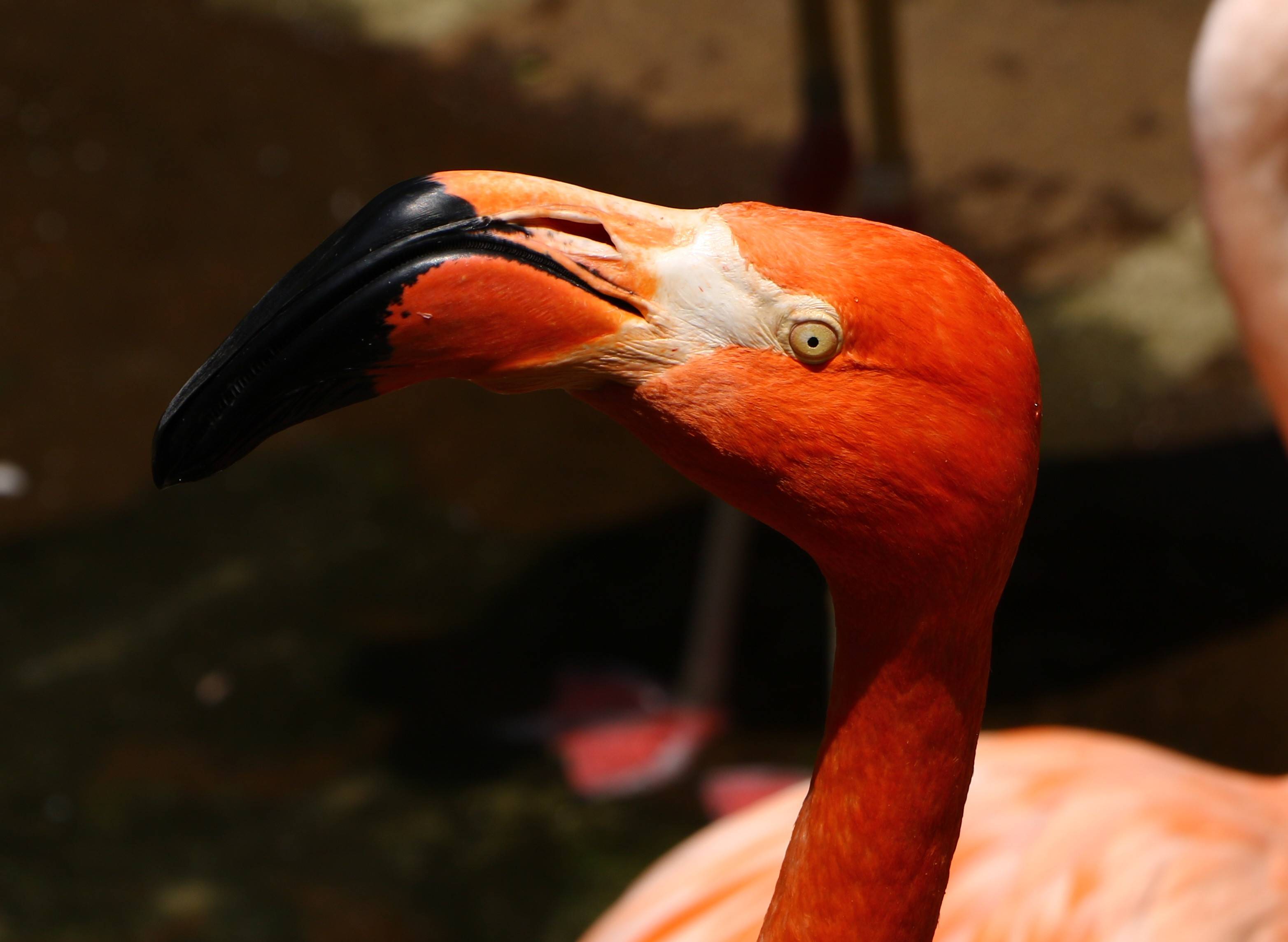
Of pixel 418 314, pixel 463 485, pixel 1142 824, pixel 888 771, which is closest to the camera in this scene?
pixel 418 314

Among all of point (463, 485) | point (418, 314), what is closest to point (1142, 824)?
point (418, 314)

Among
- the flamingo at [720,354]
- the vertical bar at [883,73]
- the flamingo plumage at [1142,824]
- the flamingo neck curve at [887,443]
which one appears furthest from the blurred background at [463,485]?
the flamingo at [720,354]

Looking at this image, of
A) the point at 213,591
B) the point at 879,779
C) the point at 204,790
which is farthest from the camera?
the point at 213,591

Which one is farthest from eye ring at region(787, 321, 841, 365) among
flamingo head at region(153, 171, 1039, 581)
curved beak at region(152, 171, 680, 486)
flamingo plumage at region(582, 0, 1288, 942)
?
flamingo plumage at region(582, 0, 1288, 942)

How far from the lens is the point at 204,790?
269cm

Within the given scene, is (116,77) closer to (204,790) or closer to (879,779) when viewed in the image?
(204,790)

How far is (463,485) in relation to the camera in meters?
3.41

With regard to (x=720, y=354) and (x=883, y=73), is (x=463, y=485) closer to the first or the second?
(x=883, y=73)

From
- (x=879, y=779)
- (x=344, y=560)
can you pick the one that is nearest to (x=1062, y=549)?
(x=344, y=560)

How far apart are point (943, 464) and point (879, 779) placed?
27 cm

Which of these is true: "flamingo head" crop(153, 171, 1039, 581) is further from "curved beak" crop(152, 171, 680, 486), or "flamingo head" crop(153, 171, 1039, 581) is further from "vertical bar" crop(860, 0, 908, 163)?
"vertical bar" crop(860, 0, 908, 163)

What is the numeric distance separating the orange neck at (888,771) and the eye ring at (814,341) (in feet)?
0.60

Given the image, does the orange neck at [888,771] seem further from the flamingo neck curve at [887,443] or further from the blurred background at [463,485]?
the blurred background at [463,485]

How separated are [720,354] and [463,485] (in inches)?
99.8
